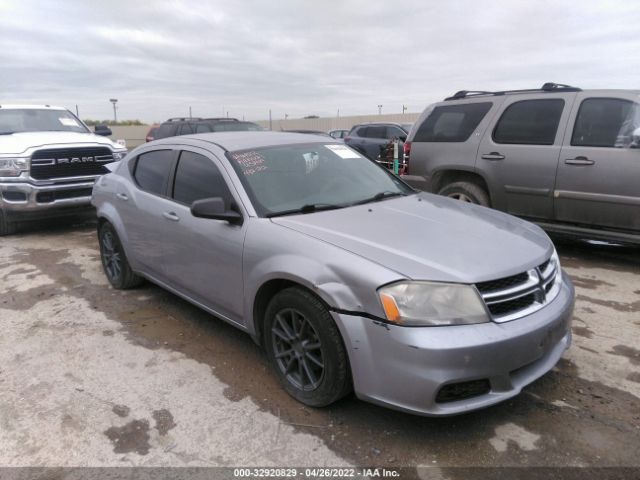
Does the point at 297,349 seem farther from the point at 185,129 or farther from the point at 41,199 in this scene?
the point at 185,129

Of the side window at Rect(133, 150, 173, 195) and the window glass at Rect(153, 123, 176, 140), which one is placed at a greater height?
the window glass at Rect(153, 123, 176, 140)

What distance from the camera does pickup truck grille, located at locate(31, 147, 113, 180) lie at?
7.54 meters

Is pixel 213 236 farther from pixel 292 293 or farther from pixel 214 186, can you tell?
pixel 292 293

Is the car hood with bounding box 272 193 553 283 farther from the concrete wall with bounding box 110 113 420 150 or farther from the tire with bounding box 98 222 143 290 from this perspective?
the concrete wall with bounding box 110 113 420 150


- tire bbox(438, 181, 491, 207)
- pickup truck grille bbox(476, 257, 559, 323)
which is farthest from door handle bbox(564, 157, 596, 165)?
pickup truck grille bbox(476, 257, 559, 323)

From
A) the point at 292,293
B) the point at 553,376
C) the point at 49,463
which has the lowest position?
the point at 49,463

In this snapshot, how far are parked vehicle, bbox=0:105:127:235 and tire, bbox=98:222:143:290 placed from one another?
3.01 metres

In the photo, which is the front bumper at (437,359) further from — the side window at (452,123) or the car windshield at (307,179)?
the side window at (452,123)

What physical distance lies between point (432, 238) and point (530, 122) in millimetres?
3827

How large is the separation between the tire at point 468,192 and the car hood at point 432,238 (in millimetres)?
2695

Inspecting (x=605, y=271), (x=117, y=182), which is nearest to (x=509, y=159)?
(x=605, y=271)

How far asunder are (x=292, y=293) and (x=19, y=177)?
6.38 meters

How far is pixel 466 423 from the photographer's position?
2.78 metres

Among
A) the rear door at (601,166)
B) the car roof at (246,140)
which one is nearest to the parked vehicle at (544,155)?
the rear door at (601,166)
